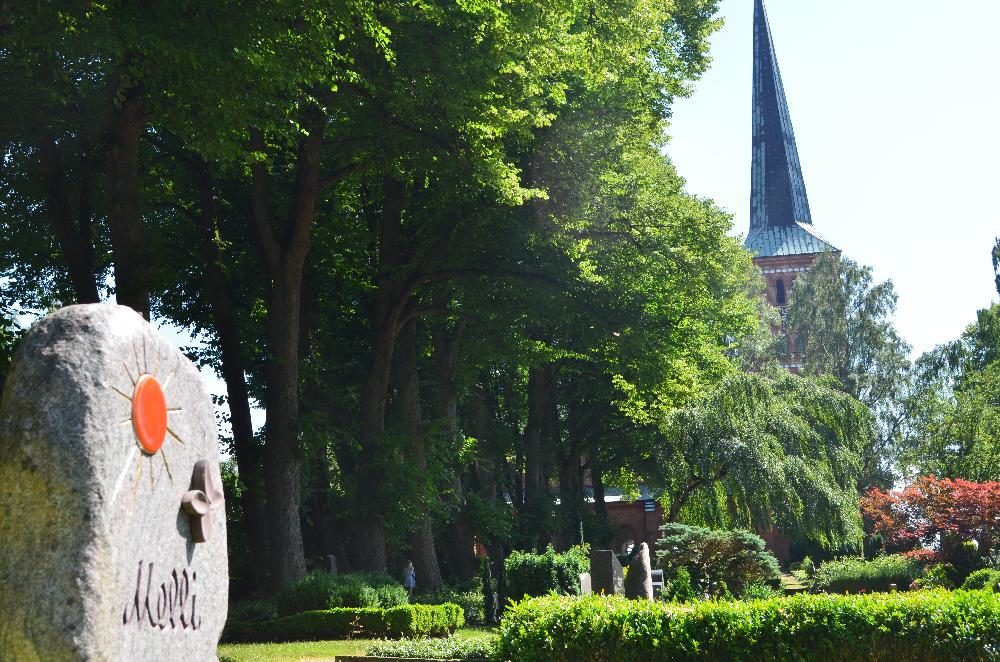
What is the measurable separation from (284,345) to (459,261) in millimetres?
4504

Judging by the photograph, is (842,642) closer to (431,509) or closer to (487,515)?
(431,509)

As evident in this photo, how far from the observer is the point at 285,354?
64.0 ft

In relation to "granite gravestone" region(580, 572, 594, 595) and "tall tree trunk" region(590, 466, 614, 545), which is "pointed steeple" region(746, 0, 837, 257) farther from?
"granite gravestone" region(580, 572, 594, 595)

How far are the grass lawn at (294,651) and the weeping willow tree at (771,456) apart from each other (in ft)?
48.8

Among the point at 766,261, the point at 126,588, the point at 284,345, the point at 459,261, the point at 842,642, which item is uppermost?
the point at 766,261

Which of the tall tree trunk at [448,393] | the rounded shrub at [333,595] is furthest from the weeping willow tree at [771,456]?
the rounded shrub at [333,595]

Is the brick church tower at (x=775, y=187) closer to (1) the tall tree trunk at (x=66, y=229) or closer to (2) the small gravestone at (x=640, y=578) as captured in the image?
(2) the small gravestone at (x=640, y=578)

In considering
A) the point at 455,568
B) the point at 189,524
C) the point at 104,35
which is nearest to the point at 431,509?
the point at 455,568

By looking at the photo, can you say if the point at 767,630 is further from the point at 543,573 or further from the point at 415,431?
the point at 415,431

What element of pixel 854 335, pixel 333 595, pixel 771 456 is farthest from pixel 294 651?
pixel 854 335

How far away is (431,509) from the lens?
23.5 meters

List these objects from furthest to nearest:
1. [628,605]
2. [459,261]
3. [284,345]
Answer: [459,261] → [284,345] → [628,605]

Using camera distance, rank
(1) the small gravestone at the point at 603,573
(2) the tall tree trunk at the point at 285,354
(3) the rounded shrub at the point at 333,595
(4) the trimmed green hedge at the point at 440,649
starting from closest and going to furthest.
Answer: (4) the trimmed green hedge at the point at 440,649, (3) the rounded shrub at the point at 333,595, (2) the tall tree trunk at the point at 285,354, (1) the small gravestone at the point at 603,573

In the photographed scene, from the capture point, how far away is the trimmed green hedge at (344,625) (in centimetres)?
1756
